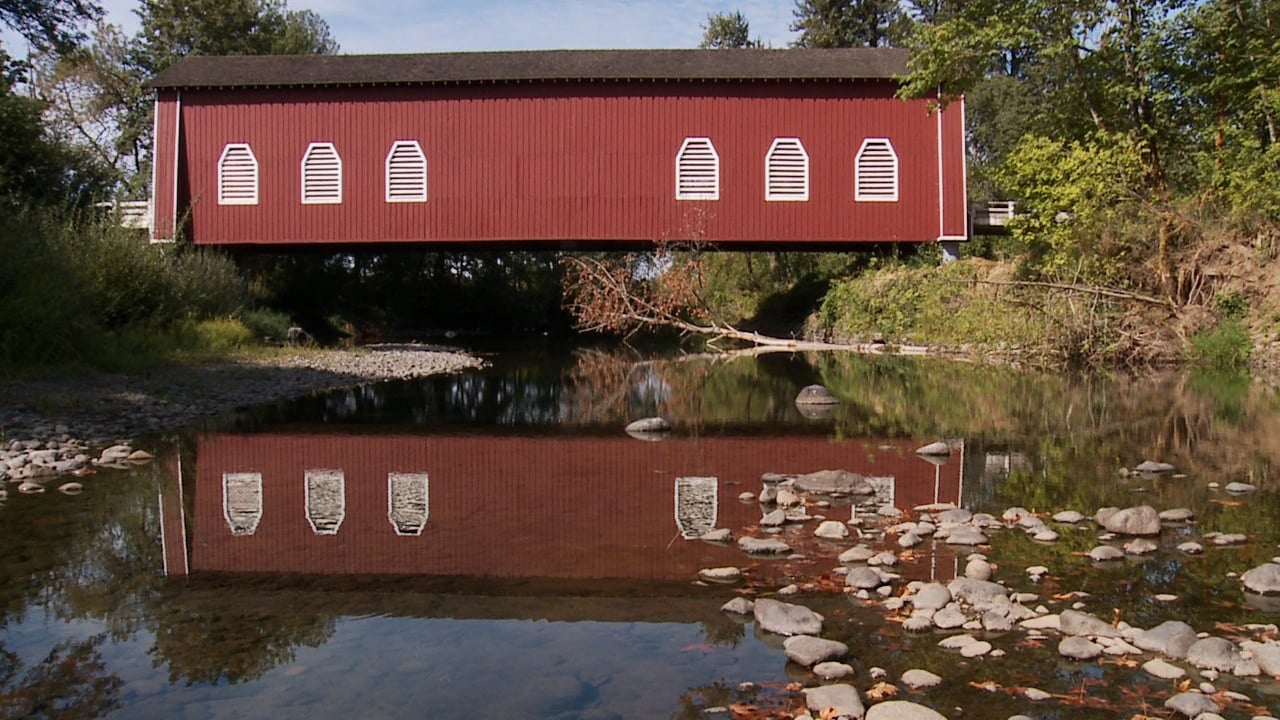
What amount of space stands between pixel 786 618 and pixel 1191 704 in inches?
58.1

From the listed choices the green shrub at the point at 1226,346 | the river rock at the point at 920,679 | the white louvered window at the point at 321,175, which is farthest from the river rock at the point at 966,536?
the white louvered window at the point at 321,175

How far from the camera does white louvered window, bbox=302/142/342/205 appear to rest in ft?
76.5

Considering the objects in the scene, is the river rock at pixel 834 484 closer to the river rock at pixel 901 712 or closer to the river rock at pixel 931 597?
the river rock at pixel 931 597

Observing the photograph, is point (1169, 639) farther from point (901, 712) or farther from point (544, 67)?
point (544, 67)

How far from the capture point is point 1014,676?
3789mm

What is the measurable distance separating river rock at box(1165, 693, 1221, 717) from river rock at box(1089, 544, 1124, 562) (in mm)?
1869

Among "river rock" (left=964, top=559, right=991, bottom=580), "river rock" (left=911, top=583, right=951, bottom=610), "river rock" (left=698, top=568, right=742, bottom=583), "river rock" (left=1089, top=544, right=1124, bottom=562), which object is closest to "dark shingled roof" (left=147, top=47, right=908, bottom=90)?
"river rock" (left=1089, top=544, right=1124, bottom=562)

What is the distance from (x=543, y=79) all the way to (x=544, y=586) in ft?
62.4

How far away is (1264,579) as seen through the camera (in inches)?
188

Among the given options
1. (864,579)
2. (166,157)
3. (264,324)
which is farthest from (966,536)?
(166,157)

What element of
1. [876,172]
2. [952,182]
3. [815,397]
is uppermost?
[876,172]

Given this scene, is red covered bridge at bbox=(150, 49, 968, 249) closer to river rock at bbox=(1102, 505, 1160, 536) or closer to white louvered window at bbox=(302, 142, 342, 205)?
white louvered window at bbox=(302, 142, 342, 205)

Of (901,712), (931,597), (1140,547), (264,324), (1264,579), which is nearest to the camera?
(901,712)

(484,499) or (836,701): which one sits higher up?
(484,499)
